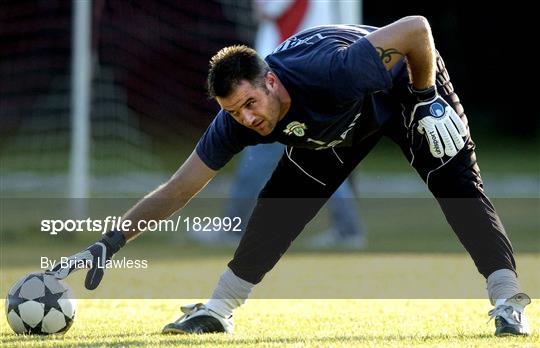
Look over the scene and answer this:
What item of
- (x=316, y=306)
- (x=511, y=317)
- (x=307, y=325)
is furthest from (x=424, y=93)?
(x=316, y=306)

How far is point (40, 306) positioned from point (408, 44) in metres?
2.24

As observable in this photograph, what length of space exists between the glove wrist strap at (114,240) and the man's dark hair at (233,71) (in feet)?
2.85

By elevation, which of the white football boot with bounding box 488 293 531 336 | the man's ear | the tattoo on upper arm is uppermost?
the tattoo on upper arm

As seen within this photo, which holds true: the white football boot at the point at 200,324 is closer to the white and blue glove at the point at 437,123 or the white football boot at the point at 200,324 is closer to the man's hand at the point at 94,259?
the man's hand at the point at 94,259

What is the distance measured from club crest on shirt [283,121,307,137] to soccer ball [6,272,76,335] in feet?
4.72

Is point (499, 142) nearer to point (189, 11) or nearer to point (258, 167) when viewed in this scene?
point (189, 11)

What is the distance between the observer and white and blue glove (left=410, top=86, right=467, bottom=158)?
5648 millimetres

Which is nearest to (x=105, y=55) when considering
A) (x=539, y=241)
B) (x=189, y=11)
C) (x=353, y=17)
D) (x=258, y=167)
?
(x=189, y=11)

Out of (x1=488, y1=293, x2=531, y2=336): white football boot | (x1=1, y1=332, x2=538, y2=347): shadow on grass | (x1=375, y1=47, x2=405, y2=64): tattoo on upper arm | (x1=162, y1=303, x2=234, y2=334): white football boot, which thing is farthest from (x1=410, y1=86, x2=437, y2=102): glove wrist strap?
(x1=162, y1=303, x2=234, y2=334): white football boot

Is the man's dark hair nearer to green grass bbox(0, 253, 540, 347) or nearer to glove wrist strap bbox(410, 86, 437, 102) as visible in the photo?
glove wrist strap bbox(410, 86, 437, 102)

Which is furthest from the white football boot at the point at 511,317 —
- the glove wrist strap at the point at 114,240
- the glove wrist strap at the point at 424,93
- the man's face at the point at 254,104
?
the glove wrist strap at the point at 114,240

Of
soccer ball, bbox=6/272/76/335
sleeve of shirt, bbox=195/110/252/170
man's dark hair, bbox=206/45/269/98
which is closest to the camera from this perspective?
man's dark hair, bbox=206/45/269/98

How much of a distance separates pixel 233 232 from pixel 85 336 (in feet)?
19.4

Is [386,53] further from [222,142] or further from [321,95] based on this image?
[222,142]
